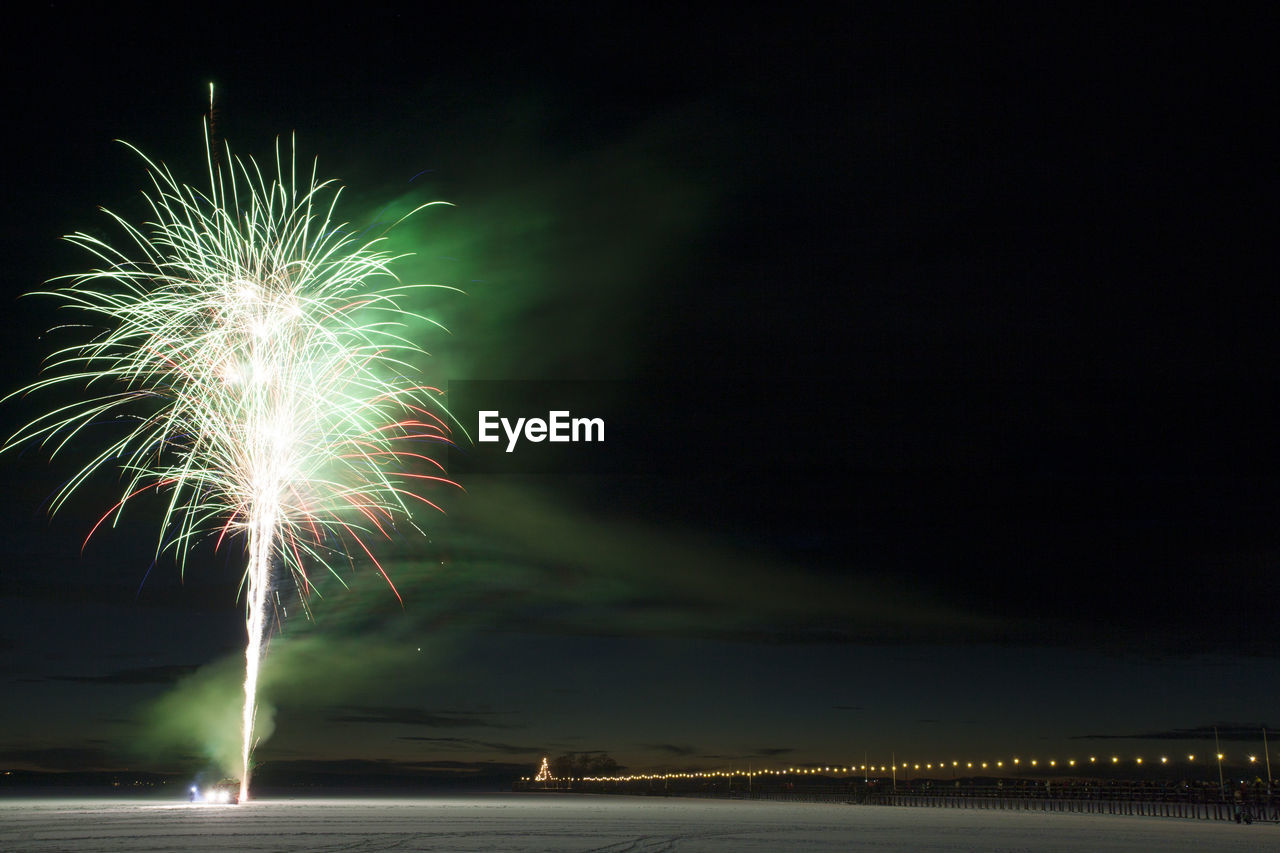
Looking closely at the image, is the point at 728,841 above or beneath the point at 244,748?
beneath

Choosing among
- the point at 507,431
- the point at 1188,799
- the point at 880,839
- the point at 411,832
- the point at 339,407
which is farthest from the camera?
the point at 1188,799

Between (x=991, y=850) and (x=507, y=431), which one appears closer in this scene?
(x=507, y=431)

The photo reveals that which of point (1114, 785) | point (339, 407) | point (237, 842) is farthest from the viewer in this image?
point (1114, 785)

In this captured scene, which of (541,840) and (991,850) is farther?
(541,840)

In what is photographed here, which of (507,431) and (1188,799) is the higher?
(507,431)

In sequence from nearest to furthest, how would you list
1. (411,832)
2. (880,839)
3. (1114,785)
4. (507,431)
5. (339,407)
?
(507,431) → (339,407) → (880,839) → (411,832) → (1114,785)

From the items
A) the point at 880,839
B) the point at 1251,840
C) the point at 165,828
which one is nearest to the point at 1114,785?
the point at 1251,840

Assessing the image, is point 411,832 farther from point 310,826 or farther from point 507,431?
point 507,431

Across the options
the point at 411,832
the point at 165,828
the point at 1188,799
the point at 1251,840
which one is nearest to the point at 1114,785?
the point at 1188,799

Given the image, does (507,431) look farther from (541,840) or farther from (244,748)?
(244,748)

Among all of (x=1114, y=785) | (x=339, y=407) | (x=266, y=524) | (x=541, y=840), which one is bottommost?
(x=1114, y=785)
